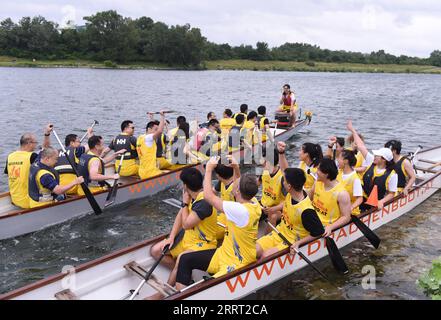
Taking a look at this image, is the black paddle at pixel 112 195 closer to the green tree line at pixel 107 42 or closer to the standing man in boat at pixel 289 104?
the standing man in boat at pixel 289 104

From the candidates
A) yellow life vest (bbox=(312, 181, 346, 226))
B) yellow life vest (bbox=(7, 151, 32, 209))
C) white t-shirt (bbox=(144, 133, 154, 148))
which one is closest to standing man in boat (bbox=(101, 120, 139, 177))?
white t-shirt (bbox=(144, 133, 154, 148))

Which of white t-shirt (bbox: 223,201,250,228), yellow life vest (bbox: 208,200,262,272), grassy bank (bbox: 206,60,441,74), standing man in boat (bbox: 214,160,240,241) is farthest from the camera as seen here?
grassy bank (bbox: 206,60,441,74)

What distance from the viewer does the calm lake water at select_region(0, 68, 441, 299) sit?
8.36 meters

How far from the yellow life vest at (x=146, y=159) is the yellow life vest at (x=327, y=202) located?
5.76 meters

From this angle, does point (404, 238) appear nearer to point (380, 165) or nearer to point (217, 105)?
point (380, 165)

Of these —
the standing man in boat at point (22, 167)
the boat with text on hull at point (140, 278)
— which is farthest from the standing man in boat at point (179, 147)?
the boat with text on hull at point (140, 278)

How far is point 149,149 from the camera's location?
1214cm

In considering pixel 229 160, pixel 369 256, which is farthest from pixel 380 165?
pixel 229 160

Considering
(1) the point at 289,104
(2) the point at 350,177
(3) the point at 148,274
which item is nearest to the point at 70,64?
(1) the point at 289,104

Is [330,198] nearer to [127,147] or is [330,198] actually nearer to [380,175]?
[380,175]

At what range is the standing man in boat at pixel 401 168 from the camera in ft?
32.9

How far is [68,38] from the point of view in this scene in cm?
9306

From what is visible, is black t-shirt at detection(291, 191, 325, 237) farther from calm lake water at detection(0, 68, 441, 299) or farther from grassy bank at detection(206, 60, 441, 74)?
grassy bank at detection(206, 60, 441, 74)

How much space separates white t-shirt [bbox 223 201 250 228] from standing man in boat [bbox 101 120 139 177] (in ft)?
23.2
